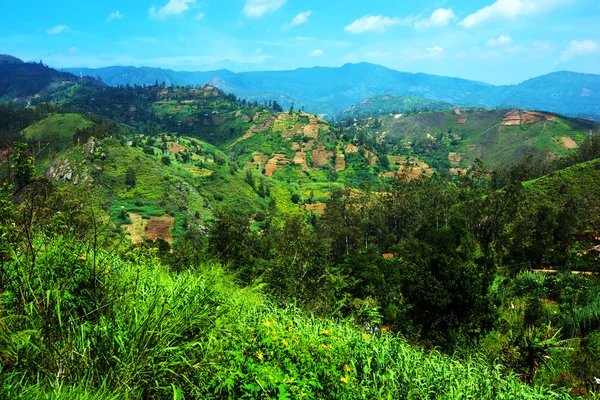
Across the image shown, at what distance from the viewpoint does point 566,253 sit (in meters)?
32.2

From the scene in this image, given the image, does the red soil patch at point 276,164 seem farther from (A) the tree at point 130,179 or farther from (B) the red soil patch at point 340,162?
(A) the tree at point 130,179

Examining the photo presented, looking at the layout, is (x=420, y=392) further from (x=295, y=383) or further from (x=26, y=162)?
(x=26, y=162)

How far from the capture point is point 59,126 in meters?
109

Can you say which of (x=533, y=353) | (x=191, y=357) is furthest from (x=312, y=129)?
(x=191, y=357)

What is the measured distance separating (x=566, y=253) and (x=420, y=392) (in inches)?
1354

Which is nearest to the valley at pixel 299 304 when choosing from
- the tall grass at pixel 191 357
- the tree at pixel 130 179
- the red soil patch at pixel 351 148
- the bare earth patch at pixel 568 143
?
the tall grass at pixel 191 357

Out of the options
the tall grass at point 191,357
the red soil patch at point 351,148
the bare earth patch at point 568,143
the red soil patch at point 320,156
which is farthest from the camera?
the bare earth patch at point 568,143

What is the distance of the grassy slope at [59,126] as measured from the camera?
338 feet

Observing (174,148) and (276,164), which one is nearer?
(174,148)

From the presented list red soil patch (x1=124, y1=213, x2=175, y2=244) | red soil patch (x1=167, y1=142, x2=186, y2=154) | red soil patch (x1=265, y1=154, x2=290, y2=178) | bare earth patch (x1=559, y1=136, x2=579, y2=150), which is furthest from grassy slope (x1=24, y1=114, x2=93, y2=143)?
bare earth patch (x1=559, y1=136, x2=579, y2=150)

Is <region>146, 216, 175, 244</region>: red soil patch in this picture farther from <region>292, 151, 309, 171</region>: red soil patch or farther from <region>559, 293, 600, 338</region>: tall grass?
<region>292, 151, 309, 171</region>: red soil patch

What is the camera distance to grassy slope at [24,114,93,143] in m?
103

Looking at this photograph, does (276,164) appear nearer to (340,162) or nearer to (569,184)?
(340,162)

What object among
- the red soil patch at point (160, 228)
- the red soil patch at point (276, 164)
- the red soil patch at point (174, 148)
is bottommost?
the red soil patch at point (160, 228)
